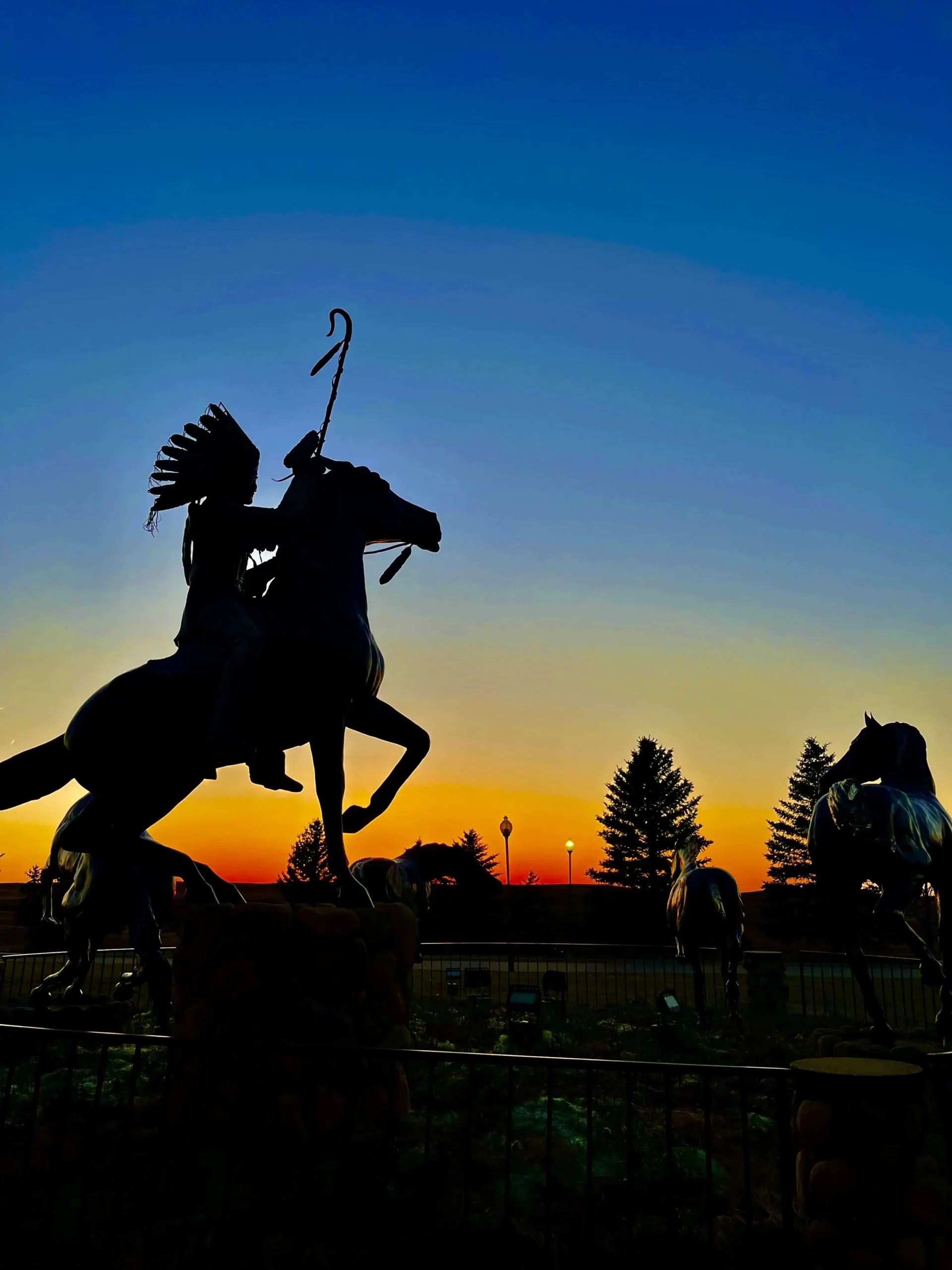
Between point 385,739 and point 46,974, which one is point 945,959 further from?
point 46,974

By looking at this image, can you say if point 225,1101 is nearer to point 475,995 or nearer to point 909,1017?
point 475,995

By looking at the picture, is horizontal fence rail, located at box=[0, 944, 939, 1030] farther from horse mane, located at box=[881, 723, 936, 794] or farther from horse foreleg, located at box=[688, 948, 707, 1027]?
horse mane, located at box=[881, 723, 936, 794]

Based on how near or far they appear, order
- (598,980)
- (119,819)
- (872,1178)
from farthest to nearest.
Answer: (598,980), (119,819), (872,1178)

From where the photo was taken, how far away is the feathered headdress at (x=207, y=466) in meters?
6.06

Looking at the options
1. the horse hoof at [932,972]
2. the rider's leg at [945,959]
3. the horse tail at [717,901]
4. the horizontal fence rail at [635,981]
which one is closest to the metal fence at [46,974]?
the horizontal fence rail at [635,981]

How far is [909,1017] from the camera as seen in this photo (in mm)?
14531

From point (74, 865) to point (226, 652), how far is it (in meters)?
5.77

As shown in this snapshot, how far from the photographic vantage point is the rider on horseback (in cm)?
545

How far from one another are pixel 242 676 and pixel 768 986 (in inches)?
409

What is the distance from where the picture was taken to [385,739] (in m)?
6.38

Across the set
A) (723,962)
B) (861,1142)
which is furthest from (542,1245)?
(723,962)

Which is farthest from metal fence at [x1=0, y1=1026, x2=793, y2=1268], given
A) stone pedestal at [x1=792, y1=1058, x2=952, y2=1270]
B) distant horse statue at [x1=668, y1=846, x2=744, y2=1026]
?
distant horse statue at [x1=668, y1=846, x2=744, y2=1026]

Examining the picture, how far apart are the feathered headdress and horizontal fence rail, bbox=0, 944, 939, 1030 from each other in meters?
4.62

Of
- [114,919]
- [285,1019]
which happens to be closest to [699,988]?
[114,919]
